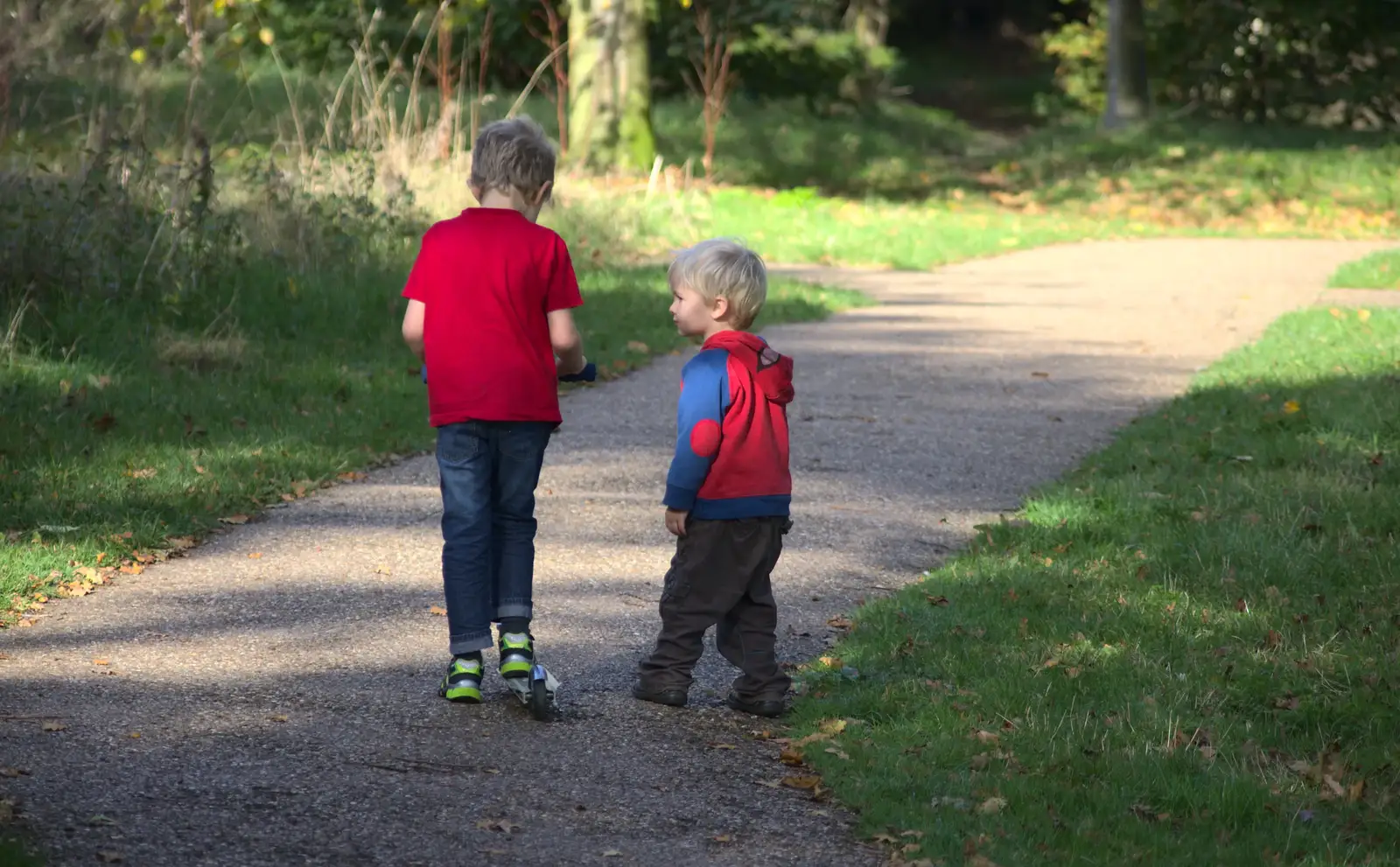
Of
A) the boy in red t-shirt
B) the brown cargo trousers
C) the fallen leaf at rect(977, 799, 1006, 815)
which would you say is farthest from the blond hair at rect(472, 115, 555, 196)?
the fallen leaf at rect(977, 799, 1006, 815)

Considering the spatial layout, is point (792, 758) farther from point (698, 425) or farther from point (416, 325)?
point (416, 325)

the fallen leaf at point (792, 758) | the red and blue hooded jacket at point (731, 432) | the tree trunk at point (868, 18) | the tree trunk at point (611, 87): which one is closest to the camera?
the fallen leaf at point (792, 758)

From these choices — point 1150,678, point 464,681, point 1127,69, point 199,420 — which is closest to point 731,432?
point 464,681

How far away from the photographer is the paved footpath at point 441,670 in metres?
3.73

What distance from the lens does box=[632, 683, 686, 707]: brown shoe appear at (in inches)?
185

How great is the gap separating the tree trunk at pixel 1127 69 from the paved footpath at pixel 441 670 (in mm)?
20796

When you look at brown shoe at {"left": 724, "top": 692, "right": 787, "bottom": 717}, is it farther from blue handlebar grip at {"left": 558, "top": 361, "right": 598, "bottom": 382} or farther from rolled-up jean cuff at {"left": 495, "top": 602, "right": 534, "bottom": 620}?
blue handlebar grip at {"left": 558, "top": 361, "right": 598, "bottom": 382}

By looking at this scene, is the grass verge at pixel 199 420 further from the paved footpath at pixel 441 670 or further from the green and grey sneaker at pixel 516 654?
the green and grey sneaker at pixel 516 654

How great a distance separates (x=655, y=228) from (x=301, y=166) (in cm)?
Result: 485

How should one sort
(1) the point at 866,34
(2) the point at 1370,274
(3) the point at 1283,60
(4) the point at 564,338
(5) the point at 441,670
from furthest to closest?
1. (1) the point at 866,34
2. (3) the point at 1283,60
3. (2) the point at 1370,274
4. (5) the point at 441,670
5. (4) the point at 564,338

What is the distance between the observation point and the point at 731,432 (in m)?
4.52

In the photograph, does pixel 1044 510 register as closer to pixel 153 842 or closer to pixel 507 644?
pixel 507 644

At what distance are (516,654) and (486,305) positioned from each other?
37.9 inches

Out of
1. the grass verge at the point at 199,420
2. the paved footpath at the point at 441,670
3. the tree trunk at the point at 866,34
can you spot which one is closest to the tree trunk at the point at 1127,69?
the tree trunk at the point at 866,34
